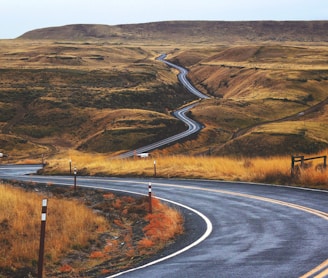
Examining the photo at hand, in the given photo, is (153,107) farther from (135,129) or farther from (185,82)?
(185,82)

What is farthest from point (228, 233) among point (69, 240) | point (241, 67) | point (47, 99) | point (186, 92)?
point (241, 67)

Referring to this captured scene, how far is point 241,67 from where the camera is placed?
13112cm

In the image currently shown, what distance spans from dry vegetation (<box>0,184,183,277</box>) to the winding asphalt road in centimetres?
93

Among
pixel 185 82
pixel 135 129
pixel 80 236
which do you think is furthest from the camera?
pixel 185 82

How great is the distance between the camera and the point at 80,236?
15719 millimetres

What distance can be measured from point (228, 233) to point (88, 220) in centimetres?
A: 552

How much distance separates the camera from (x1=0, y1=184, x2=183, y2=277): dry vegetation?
1270cm

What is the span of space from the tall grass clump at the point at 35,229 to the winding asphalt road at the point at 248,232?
3118mm

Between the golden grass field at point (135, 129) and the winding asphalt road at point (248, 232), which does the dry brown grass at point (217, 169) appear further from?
the winding asphalt road at point (248, 232)

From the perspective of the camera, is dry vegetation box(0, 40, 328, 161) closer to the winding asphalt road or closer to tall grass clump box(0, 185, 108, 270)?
the winding asphalt road

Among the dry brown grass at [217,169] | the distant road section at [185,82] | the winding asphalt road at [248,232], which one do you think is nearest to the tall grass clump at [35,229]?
the winding asphalt road at [248,232]

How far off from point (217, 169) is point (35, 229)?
1932 cm

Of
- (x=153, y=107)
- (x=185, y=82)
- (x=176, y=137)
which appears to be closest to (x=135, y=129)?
(x=176, y=137)

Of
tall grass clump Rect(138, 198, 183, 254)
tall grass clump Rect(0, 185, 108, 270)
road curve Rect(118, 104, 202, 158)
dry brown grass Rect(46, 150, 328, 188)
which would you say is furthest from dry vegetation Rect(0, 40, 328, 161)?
tall grass clump Rect(0, 185, 108, 270)
